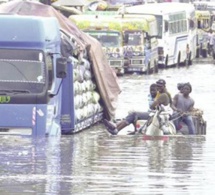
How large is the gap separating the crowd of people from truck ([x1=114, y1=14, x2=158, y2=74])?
23.0 meters

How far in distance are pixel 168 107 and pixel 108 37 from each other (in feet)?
77.8

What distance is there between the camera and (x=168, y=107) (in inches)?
818

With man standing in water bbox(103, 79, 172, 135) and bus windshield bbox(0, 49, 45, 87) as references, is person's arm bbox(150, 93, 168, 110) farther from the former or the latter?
bus windshield bbox(0, 49, 45, 87)

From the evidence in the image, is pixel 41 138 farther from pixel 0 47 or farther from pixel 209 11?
pixel 209 11

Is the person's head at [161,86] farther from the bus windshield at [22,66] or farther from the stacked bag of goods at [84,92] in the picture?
the bus windshield at [22,66]

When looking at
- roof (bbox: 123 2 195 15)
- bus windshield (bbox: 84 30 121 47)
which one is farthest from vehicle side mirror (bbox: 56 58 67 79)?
roof (bbox: 123 2 195 15)

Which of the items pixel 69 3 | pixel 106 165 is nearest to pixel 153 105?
pixel 106 165

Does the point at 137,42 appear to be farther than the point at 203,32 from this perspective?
No

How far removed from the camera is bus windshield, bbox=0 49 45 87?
58.7ft

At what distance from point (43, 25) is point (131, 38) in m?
27.5

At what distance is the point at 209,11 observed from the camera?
7344 cm

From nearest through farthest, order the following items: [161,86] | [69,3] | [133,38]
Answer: [161,86]
[133,38]
[69,3]

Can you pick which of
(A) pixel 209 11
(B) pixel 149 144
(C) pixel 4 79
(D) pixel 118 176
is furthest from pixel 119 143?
(A) pixel 209 11

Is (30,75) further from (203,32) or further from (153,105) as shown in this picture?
(203,32)
